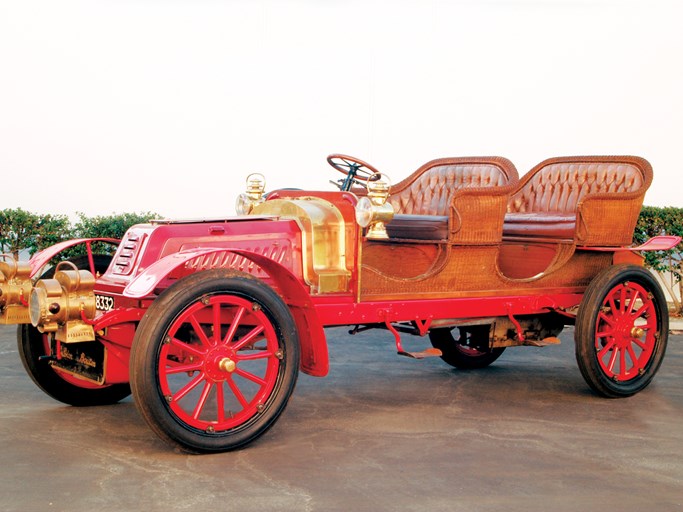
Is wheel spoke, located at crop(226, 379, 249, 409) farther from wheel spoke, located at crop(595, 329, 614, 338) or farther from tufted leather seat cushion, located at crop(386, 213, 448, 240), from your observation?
wheel spoke, located at crop(595, 329, 614, 338)

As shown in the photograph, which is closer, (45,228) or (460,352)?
(460,352)

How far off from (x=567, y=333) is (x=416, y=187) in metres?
2.69

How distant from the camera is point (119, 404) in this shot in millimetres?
5492

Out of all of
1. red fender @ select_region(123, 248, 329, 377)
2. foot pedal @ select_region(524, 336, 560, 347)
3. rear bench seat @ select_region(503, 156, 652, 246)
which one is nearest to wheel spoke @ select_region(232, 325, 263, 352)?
red fender @ select_region(123, 248, 329, 377)

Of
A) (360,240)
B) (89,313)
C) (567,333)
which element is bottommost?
(567,333)

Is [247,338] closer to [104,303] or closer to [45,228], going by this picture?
[104,303]

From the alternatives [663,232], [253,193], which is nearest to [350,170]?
[253,193]

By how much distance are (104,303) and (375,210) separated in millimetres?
1582

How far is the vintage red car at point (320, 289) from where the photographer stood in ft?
14.5

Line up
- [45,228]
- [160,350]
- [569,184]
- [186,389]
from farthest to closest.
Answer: [45,228]
[569,184]
[186,389]
[160,350]

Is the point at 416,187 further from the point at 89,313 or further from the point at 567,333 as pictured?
the point at 89,313

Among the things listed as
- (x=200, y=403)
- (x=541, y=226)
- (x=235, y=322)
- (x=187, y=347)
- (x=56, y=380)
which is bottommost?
(x=56, y=380)

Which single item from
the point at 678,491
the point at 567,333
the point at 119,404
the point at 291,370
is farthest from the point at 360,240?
the point at 567,333

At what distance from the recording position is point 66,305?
4406 millimetres
